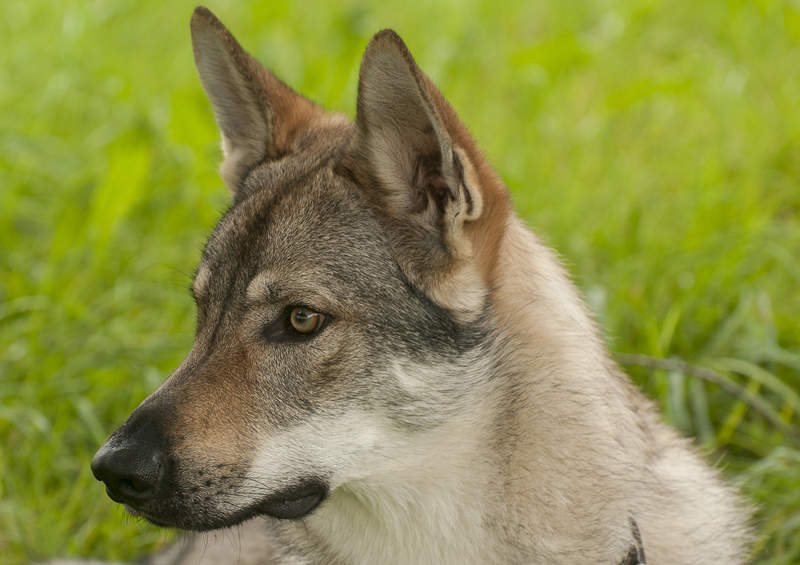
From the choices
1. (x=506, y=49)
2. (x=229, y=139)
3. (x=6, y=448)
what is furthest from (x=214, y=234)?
(x=506, y=49)

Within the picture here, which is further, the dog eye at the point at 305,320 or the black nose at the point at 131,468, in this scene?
the dog eye at the point at 305,320

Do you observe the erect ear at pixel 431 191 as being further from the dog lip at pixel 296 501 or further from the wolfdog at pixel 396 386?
the dog lip at pixel 296 501

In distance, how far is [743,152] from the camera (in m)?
6.22

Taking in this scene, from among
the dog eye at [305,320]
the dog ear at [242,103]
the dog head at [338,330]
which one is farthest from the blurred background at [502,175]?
the dog eye at [305,320]

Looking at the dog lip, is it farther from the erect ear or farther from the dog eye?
the erect ear

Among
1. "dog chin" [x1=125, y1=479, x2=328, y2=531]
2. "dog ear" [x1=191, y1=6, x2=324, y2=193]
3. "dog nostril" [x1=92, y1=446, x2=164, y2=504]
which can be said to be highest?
"dog ear" [x1=191, y1=6, x2=324, y2=193]

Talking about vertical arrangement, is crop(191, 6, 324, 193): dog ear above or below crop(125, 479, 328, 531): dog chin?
above

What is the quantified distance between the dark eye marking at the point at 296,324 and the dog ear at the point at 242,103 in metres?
0.77

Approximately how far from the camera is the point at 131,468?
9.41 feet

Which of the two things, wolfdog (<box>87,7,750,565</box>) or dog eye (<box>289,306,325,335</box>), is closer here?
wolfdog (<box>87,7,750,565</box>)

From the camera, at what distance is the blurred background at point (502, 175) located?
4.75 metres

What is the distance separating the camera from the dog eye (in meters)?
3.09

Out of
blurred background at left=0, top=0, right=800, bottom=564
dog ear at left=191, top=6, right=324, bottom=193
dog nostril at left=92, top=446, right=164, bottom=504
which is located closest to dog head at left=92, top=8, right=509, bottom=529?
dog nostril at left=92, top=446, right=164, bottom=504

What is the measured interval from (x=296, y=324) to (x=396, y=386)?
0.37 metres
